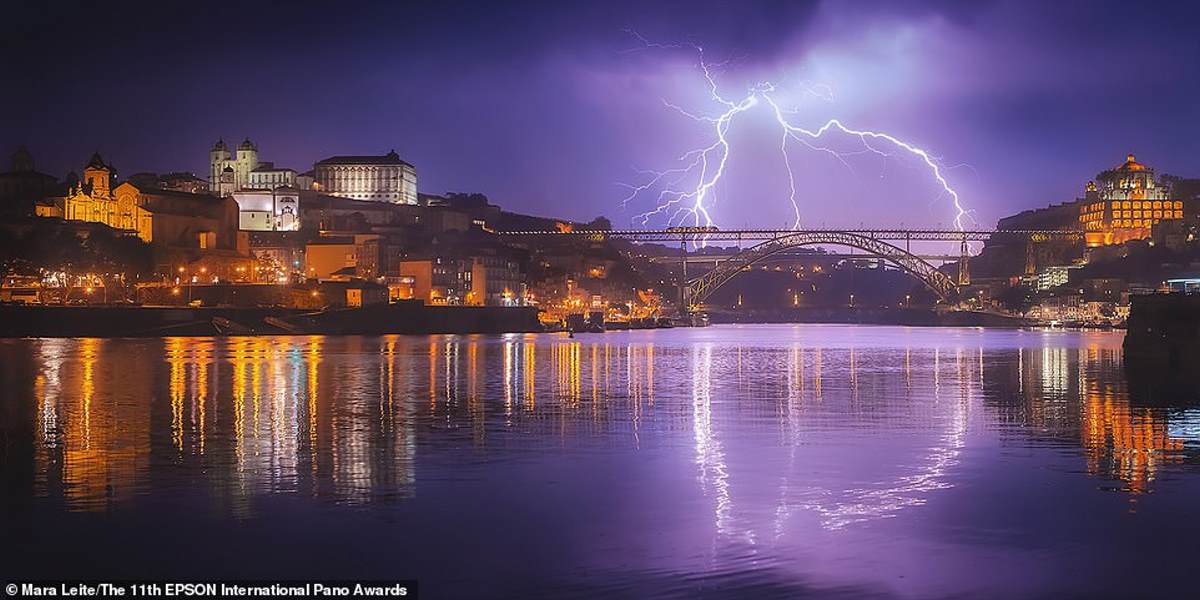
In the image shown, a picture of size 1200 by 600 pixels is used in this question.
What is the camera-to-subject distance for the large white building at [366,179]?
16262 cm

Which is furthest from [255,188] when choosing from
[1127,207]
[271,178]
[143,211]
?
[1127,207]

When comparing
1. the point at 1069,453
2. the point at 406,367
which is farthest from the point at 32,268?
the point at 1069,453

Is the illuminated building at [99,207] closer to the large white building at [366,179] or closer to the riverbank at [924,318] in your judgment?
the large white building at [366,179]

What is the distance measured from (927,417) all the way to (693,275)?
166 m

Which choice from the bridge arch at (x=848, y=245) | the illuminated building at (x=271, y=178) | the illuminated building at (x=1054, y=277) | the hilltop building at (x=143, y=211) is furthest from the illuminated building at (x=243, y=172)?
the illuminated building at (x=1054, y=277)

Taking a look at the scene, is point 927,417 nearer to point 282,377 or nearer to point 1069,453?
point 1069,453

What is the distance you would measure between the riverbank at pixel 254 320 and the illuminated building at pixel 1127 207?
9926 cm

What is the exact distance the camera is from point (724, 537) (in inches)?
485

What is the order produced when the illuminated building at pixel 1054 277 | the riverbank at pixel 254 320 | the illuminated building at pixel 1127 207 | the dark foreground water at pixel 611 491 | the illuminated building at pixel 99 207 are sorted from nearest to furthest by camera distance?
1. the dark foreground water at pixel 611 491
2. the riverbank at pixel 254 320
3. the illuminated building at pixel 99 207
4. the illuminated building at pixel 1054 277
5. the illuminated building at pixel 1127 207

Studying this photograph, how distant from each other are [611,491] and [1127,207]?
7064 inches

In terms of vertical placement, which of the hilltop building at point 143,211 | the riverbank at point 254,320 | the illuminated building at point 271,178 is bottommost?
the riverbank at point 254,320

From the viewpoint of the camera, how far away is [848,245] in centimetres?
13962

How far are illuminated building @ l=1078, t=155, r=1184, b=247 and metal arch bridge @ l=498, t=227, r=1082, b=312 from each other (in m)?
4.14

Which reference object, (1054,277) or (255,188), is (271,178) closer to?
(255,188)
